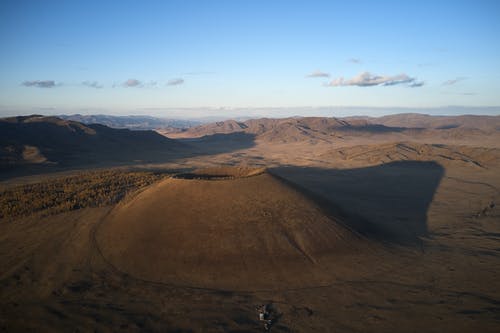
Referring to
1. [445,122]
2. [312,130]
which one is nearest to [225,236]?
[312,130]

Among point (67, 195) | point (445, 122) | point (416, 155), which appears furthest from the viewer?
point (445, 122)

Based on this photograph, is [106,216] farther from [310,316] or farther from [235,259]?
[310,316]

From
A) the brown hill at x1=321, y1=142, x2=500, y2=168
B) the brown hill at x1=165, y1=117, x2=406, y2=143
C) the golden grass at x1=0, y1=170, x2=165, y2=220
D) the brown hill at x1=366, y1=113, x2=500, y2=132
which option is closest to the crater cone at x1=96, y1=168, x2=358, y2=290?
the golden grass at x1=0, y1=170, x2=165, y2=220

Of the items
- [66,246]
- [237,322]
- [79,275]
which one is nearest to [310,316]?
[237,322]

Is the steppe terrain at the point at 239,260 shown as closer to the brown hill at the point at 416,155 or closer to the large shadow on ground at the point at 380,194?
the large shadow on ground at the point at 380,194

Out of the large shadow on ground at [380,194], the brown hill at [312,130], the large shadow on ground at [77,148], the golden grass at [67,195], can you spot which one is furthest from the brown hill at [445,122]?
the golden grass at [67,195]

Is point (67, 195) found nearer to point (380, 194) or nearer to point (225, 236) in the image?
point (225, 236)
